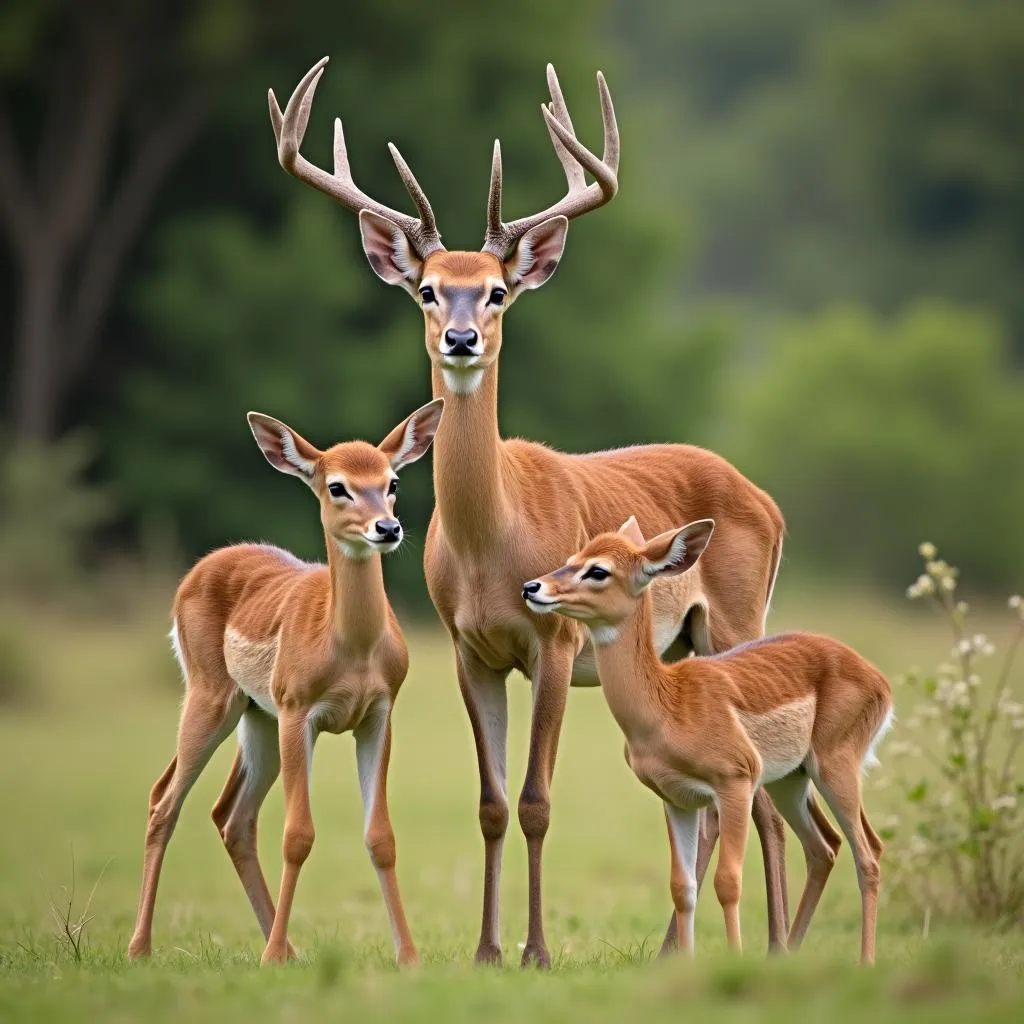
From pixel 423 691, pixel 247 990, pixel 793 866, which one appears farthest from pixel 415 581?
pixel 247 990

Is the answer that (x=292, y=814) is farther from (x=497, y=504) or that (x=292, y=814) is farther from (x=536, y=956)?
(x=497, y=504)

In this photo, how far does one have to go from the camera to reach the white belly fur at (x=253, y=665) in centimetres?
923

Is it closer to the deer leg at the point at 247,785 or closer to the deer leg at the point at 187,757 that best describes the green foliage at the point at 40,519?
the deer leg at the point at 247,785

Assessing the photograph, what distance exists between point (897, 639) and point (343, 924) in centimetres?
1518

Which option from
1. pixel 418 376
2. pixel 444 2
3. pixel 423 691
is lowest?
pixel 423 691

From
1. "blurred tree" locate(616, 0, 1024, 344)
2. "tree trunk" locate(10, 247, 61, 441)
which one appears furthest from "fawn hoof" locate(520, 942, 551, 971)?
"blurred tree" locate(616, 0, 1024, 344)

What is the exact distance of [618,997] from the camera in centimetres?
672

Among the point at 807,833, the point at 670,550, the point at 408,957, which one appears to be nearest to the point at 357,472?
the point at 670,550

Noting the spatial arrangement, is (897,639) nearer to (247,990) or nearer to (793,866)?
(793,866)

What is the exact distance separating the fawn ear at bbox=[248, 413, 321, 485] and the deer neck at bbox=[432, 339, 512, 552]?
24.1 inches

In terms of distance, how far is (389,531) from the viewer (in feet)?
27.7

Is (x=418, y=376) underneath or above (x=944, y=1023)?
above

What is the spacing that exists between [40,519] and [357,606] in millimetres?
18454

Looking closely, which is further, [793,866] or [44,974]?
[793,866]
